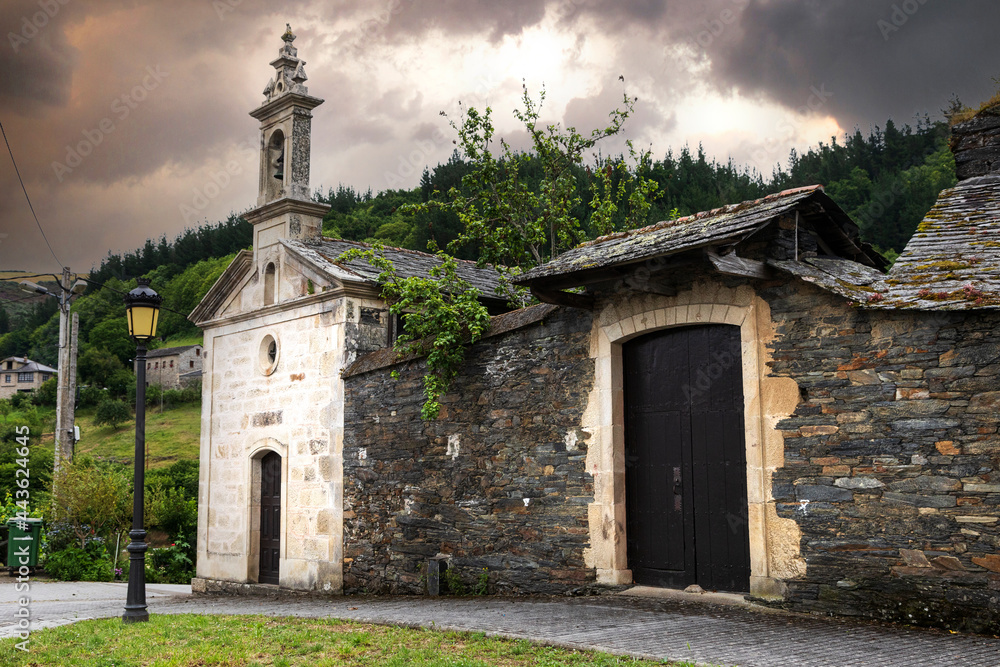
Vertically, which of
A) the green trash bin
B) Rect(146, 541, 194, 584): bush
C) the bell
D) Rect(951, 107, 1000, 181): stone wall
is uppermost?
the bell

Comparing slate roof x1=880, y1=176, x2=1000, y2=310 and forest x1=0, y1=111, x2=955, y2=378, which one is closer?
slate roof x1=880, y1=176, x2=1000, y2=310

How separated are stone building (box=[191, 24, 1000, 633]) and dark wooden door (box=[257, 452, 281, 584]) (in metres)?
0.36

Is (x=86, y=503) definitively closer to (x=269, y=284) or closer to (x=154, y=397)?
(x=269, y=284)

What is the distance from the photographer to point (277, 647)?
19.5 feet

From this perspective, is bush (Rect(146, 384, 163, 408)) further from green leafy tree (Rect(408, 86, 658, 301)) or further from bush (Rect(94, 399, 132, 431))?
green leafy tree (Rect(408, 86, 658, 301))

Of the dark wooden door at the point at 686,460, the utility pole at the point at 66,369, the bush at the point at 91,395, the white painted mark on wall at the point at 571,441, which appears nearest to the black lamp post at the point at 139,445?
the white painted mark on wall at the point at 571,441

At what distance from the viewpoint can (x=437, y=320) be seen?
993cm

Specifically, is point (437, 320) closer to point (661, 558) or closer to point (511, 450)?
point (511, 450)

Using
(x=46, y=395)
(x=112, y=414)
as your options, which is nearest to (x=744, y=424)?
(x=112, y=414)

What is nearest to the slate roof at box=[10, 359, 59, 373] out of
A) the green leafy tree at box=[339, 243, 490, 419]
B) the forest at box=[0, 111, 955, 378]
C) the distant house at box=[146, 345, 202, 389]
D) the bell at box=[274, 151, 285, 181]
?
the distant house at box=[146, 345, 202, 389]

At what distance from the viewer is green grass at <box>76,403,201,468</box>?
38.2 meters

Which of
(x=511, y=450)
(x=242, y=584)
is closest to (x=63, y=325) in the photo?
(x=242, y=584)

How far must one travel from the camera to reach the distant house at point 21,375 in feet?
194

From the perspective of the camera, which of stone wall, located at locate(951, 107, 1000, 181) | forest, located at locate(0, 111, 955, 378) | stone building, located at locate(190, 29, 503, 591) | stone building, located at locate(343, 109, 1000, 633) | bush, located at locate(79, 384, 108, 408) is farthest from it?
bush, located at locate(79, 384, 108, 408)
